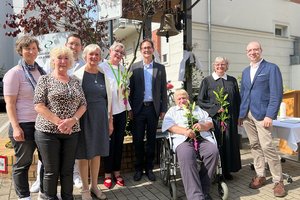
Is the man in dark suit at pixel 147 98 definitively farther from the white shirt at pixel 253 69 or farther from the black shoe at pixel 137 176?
the white shirt at pixel 253 69

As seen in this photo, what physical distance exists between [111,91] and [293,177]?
3.06 m

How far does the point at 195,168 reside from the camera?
11.7 feet

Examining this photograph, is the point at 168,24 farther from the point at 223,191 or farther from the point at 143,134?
the point at 223,191

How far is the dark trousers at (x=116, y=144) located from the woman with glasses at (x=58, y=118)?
0.98 m

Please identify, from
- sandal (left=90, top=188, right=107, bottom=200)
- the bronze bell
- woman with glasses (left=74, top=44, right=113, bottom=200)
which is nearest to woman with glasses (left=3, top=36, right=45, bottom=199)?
woman with glasses (left=74, top=44, right=113, bottom=200)

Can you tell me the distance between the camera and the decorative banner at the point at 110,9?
423 cm

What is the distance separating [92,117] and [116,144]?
832 mm

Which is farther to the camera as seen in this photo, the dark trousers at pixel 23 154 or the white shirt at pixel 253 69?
the white shirt at pixel 253 69

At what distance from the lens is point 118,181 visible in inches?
170

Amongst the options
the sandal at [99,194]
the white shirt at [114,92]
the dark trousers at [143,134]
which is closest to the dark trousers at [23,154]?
the sandal at [99,194]

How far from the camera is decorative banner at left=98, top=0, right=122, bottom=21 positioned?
4227 mm

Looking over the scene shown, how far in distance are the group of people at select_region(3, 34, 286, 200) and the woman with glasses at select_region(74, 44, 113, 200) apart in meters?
0.01

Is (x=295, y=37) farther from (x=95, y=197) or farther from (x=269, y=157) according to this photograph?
(x=95, y=197)

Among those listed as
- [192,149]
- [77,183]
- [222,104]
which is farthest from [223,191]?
[77,183]
